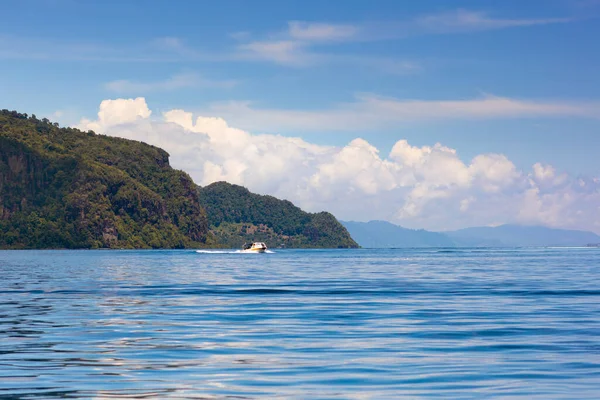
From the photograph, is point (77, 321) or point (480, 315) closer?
point (77, 321)

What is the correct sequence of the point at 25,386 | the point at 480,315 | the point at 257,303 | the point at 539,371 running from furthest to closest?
the point at 257,303
the point at 480,315
the point at 539,371
the point at 25,386

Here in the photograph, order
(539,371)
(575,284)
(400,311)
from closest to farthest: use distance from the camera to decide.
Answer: (539,371) → (400,311) → (575,284)

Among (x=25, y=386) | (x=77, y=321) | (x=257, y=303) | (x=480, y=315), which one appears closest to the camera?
(x=25, y=386)

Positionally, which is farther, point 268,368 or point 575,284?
point 575,284

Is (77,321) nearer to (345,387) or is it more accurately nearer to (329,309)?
(329,309)

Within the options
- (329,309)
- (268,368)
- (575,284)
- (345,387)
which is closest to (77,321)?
(329,309)

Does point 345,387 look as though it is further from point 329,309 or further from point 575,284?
point 575,284

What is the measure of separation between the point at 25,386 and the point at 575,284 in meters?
60.3

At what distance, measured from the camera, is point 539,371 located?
82.1 feet

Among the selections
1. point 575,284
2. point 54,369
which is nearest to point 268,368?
point 54,369

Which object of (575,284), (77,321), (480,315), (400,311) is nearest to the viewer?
(77,321)

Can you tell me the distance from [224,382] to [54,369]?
5560 millimetres

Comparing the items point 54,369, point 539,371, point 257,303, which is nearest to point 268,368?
point 54,369

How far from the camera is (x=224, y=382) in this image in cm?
2319
